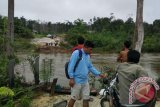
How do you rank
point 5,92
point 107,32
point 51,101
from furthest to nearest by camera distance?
point 107,32 < point 51,101 < point 5,92

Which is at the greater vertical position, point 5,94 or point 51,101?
point 5,94

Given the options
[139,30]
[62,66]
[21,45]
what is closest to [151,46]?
[62,66]

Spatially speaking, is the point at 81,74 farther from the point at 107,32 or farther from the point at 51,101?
the point at 107,32

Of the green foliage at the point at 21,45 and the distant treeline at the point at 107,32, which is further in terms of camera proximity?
the distant treeline at the point at 107,32

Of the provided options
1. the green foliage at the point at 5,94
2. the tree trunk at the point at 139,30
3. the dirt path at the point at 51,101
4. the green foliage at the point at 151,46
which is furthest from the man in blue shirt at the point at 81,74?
the green foliage at the point at 151,46

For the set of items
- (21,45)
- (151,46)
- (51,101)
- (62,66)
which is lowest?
(62,66)

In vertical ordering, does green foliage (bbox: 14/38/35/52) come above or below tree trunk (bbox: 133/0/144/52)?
below

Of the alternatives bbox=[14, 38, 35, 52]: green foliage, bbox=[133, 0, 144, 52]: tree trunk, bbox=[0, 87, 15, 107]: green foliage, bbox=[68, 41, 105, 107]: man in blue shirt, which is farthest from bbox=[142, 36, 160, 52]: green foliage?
bbox=[68, 41, 105, 107]: man in blue shirt

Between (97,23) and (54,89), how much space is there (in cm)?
6181

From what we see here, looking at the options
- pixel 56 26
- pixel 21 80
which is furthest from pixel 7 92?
pixel 56 26

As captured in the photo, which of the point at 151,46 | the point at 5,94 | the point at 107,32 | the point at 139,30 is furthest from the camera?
the point at 107,32

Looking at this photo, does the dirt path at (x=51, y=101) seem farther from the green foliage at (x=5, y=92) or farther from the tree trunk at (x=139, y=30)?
the tree trunk at (x=139, y=30)

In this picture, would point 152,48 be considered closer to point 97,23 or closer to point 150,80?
point 97,23

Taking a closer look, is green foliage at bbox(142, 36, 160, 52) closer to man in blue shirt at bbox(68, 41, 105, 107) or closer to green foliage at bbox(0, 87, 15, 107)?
green foliage at bbox(0, 87, 15, 107)
